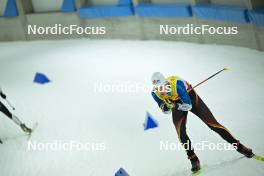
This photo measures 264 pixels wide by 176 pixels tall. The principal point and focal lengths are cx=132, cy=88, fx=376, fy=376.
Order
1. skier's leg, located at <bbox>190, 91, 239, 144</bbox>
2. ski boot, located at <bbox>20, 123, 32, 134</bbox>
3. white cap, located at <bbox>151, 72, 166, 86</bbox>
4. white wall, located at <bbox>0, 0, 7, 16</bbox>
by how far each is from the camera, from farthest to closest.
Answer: white wall, located at <bbox>0, 0, 7, 16</bbox>
ski boot, located at <bbox>20, 123, 32, 134</bbox>
skier's leg, located at <bbox>190, 91, 239, 144</bbox>
white cap, located at <bbox>151, 72, 166, 86</bbox>

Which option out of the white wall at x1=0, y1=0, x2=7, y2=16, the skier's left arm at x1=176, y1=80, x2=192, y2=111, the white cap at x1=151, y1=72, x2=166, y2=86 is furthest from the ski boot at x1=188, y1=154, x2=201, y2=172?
the white wall at x1=0, y1=0, x2=7, y2=16

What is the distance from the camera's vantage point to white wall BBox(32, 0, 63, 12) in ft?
54.7

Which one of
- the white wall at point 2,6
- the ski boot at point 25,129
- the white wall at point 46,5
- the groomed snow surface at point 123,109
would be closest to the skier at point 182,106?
the groomed snow surface at point 123,109

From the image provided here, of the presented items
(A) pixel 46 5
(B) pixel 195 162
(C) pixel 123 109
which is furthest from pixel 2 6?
(B) pixel 195 162

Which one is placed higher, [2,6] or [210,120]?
[210,120]

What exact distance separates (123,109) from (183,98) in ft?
11.5

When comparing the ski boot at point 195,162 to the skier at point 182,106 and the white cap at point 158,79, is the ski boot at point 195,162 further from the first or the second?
the white cap at point 158,79

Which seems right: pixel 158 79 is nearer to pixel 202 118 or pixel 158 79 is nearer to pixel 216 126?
pixel 202 118

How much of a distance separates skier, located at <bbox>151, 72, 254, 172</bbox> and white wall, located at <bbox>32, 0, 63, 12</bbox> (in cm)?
1241

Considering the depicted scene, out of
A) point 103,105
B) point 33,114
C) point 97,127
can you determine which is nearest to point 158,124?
point 97,127

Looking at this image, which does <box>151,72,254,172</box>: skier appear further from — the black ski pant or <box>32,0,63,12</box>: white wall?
<box>32,0,63,12</box>: white wall

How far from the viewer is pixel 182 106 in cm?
510

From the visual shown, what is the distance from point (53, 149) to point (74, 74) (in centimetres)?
460

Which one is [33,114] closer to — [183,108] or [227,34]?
[183,108]
